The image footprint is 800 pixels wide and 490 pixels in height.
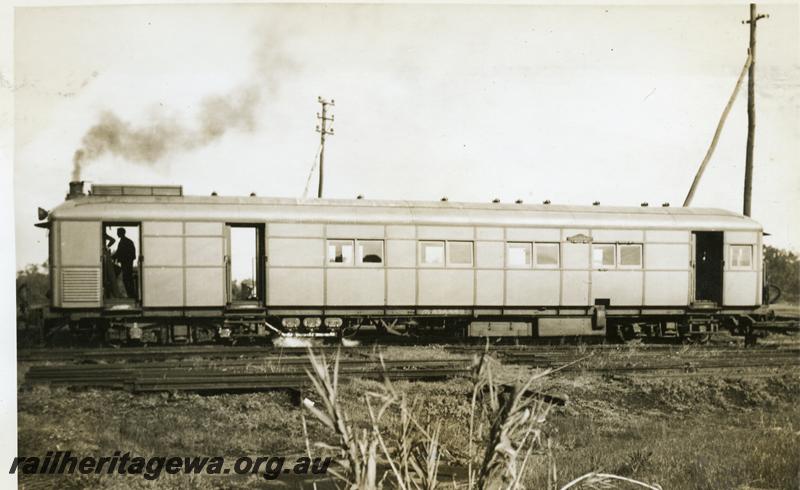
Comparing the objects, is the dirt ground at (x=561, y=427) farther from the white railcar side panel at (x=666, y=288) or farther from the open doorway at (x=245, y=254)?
the open doorway at (x=245, y=254)

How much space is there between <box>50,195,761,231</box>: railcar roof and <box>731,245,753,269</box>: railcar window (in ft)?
2.53

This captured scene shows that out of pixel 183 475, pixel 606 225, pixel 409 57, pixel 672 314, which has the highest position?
pixel 409 57

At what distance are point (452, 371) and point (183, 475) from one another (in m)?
3.76

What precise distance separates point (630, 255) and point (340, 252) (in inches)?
211

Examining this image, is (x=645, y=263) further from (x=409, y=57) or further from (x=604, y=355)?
(x=409, y=57)

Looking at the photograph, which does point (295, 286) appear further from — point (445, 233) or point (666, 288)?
point (666, 288)

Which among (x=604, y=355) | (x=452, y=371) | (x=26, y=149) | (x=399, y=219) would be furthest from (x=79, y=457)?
(x=604, y=355)

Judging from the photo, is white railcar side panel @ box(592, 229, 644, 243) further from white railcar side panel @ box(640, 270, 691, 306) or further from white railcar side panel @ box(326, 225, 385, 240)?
white railcar side panel @ box(326, 225, 385, 240)

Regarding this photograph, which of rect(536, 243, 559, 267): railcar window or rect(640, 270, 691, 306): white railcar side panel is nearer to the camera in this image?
rect(536, 243, 559, 267): railcar window

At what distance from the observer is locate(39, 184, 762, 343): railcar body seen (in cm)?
935

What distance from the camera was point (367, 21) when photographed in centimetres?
592

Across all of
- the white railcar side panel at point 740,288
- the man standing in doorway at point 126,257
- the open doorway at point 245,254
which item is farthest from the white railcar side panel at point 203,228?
the white railcar side panel at point 740,288

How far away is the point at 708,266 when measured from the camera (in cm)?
1128

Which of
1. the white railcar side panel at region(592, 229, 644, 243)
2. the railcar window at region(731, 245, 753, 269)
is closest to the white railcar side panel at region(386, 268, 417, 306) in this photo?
the white railcar side panel at region(592, 229, 644, 243)
